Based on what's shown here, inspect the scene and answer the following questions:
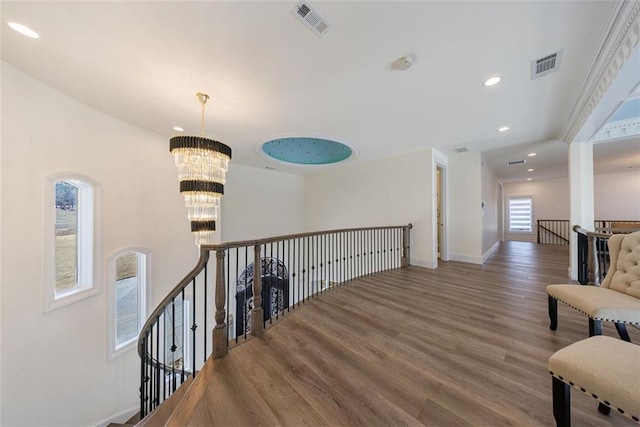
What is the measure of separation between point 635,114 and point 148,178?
27.1 ft

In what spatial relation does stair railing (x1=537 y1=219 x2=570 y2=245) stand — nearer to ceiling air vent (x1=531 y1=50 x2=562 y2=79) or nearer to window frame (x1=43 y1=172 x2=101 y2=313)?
ceiling air vent (x1=531 y1=50 x2=562 y2=79)

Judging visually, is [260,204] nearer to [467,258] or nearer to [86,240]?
[86,240]

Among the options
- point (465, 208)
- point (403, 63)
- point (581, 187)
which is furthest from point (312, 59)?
point (465, 208)

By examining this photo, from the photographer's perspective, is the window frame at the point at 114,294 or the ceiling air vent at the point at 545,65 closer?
the ceiling air vent at the point at 545,65

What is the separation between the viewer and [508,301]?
291 cm

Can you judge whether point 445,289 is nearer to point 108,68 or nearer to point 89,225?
point 108,68

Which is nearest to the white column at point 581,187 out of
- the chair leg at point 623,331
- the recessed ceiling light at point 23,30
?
the chair leg at point 623,331

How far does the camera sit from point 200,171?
2920mm

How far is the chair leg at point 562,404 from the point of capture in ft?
3.76

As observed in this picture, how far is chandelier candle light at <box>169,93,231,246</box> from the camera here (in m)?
2.75

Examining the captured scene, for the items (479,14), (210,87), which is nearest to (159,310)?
(210,87)

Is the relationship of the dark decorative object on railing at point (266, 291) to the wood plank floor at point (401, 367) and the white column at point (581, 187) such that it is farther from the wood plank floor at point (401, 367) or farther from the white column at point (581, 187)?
the white column at point (581, 187)

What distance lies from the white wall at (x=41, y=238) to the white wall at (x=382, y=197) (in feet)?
14.7

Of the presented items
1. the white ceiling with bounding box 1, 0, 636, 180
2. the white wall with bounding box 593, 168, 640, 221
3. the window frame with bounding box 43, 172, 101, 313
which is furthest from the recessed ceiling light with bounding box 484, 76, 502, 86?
the white wall with bounding box 593, 168, 640, 221
